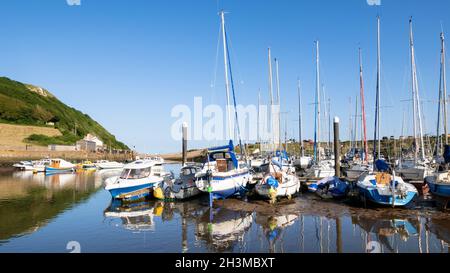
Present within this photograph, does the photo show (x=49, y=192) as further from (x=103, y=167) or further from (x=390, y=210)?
(x=103, y=167)

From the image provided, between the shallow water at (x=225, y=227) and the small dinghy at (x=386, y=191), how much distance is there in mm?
581

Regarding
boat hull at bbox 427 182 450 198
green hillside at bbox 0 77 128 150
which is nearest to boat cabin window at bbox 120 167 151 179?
boat hull at bbox 427 182 450 198

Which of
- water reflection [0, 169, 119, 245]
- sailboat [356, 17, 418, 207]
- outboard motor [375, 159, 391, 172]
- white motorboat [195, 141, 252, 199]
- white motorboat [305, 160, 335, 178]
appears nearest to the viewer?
water reflection [0, 169, 119, 245]

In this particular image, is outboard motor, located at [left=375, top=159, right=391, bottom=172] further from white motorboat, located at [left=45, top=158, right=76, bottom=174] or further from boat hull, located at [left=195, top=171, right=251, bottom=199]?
white motorboat, located at [left=45, top=158, right=76, bottom=174]

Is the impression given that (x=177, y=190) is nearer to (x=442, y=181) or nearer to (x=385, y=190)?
(x=385, y=190)

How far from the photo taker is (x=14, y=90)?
14750cm

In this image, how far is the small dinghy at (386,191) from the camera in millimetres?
19281

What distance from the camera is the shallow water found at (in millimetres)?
13508

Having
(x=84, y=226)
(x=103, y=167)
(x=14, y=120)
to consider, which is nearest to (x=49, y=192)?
(x=84, y=226)

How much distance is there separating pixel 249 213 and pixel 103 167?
2255 inches

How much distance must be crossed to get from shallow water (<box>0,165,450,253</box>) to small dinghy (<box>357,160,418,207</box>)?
0.58 meters

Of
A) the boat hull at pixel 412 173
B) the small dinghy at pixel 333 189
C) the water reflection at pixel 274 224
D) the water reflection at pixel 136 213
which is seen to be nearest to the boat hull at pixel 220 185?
the water reflection at pixel 136 213

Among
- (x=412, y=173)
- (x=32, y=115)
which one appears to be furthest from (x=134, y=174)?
(x=32, y=115)

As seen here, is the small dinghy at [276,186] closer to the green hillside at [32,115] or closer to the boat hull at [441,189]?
the boat hull at [441,189]
